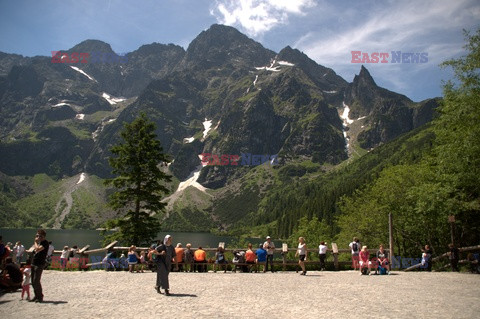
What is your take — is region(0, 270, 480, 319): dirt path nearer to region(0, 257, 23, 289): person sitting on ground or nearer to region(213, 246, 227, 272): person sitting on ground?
region(0, 257, 23, 289): person sitting on ground

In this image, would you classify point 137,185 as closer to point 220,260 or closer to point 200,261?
point 200,261

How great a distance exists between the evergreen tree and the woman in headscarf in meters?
14.0

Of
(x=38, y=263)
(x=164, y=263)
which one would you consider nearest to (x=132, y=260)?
(x=164, y=263)

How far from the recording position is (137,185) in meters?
31.7

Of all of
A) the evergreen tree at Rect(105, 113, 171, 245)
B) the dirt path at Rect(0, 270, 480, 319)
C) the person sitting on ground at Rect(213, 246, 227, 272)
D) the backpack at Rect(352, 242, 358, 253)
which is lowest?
the dirt path at Rect(0, 270, 480, 319)

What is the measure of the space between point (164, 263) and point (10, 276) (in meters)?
6.42

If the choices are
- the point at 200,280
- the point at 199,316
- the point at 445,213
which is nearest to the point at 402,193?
the point at 445,213

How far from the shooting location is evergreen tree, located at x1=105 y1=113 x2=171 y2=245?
2995cm

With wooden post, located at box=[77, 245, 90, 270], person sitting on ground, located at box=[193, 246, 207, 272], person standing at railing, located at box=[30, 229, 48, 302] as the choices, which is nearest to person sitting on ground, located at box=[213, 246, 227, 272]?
person sitting on ground, located at box=[193, 246, 207, 272]

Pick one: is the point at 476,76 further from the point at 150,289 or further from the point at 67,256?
the point at 67,256

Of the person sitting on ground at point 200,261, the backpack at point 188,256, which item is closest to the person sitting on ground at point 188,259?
the backpack at point 188,256

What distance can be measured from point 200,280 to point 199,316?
348 inches

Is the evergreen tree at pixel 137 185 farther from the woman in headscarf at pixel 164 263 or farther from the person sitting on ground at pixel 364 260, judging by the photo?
the person sitting on ground at pixel 364 260

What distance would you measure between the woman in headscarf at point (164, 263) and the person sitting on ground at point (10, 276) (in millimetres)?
5882
